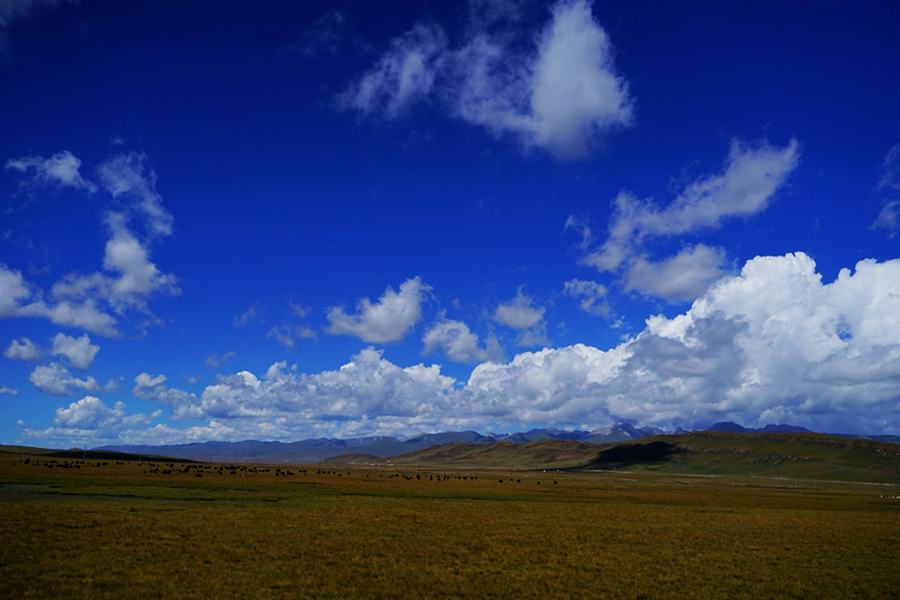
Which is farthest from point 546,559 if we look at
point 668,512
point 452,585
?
point 668,512

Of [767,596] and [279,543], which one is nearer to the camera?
[767,596]

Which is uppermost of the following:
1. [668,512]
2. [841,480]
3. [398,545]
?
[398,545]

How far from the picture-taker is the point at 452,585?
2302 cm

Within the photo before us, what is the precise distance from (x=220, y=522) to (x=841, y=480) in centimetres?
22243

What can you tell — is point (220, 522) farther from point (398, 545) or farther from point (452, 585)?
point (452, 585)

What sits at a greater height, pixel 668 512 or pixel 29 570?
pixel 29 570

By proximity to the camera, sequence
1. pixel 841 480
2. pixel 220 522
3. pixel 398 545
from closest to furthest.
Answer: pixel 398 545 → pixel 220 522 → pixel 841 480

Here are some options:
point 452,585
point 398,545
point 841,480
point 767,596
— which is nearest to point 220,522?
point 398,545

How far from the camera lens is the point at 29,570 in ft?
72.2

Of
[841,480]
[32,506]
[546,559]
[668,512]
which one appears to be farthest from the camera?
[841,480]

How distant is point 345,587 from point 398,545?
32.8 feet

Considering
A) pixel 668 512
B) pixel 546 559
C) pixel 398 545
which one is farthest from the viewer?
pixel 668 512

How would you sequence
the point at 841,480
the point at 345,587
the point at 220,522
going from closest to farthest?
the point at 345,587
the point at 220,522
the point at 841,480

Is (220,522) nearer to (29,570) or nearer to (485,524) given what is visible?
(29,570)
